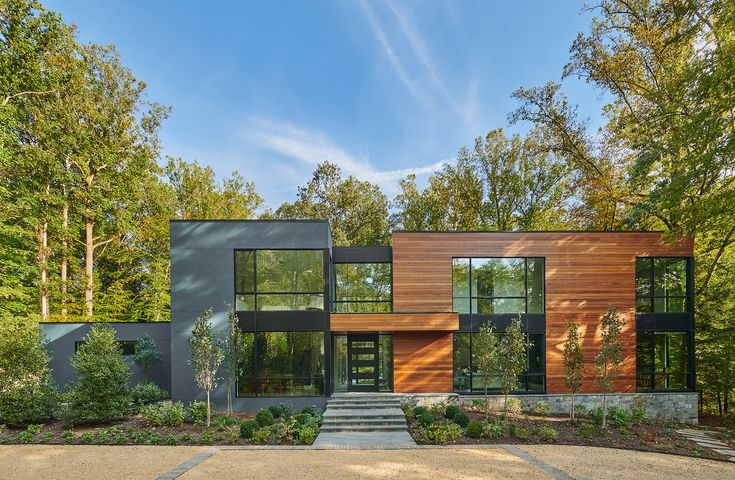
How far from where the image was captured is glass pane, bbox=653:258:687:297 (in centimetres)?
1362

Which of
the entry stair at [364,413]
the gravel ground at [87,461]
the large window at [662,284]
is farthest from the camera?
the large window at [662,284]

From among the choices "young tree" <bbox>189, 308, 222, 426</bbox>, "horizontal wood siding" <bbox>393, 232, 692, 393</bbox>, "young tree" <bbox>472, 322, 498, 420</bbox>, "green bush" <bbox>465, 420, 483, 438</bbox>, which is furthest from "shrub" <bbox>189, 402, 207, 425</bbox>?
"young tree" <bbox>472, 322, 498, 420</bbox>

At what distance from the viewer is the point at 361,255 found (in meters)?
13.9

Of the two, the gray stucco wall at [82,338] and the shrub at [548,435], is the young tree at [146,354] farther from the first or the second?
the shrub at [548,435]

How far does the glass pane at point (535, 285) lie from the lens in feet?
44.0

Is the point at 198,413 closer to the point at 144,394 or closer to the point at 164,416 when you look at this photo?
the point at 164,416

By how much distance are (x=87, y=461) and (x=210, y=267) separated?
600cm

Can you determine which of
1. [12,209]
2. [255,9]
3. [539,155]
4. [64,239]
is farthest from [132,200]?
[539,155]

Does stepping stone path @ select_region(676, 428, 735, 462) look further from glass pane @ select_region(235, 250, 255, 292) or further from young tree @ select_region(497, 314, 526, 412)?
glass pane @ select_region(235, 250, 255, 292)

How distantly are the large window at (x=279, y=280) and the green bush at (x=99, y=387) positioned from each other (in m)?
3.74

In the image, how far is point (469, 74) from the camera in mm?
17922

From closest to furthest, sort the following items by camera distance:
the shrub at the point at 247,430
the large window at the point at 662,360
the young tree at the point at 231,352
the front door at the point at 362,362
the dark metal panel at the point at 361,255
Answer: the shrub at the point at 247,430 < the young tree at the point at 231,352 < the front door at the point at 362,362 < the large window at the point at 662,360 < the dark metal panel at the point at 361,255

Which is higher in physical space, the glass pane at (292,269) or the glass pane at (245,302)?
the glass pane at (292,269)

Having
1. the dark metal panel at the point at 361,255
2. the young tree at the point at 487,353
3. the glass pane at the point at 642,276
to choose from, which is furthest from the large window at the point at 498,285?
the glass pane at the point at 642,276
